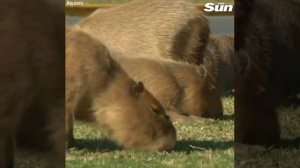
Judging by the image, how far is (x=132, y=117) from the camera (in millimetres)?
3799

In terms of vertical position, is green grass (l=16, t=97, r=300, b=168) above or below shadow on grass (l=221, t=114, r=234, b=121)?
above

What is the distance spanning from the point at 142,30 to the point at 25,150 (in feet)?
11.6

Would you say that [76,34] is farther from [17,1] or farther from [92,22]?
[92,22]

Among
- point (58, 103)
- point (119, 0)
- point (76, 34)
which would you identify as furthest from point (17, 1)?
point (119, 0)

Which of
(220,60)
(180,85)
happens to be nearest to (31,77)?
(180,85)

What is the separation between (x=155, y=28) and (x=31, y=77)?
11.6ft

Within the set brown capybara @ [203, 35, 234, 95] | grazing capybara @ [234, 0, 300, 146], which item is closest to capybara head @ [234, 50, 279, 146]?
grazing capybara @ [234, 0, 300, 146]

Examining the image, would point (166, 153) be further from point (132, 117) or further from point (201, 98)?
point (201, 98)

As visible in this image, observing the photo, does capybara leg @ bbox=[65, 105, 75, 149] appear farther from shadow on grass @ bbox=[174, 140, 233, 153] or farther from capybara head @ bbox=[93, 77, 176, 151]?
shadow on grass @ bbox=[174, 140, 233, 153]

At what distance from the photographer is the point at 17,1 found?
7.16 ft

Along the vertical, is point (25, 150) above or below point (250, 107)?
below

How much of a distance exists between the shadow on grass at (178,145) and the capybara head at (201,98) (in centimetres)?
113

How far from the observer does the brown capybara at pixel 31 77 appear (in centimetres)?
217

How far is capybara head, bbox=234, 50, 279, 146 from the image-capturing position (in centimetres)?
224
